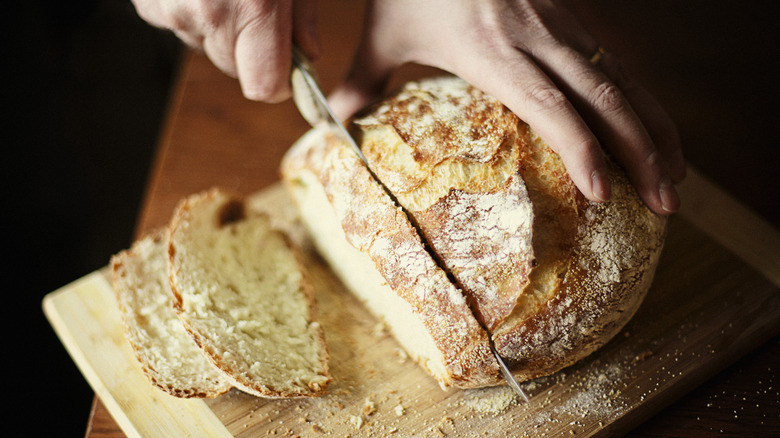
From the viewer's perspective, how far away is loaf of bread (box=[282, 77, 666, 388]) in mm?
1568

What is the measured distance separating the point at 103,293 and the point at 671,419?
1960 millimetres

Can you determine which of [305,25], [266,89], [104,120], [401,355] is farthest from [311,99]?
[104,120]

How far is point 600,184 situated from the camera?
60.5 inches

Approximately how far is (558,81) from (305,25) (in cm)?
88

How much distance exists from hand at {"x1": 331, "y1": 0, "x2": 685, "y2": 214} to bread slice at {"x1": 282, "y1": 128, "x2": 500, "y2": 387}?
452 mm

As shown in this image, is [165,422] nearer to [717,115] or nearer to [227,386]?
[227,386]

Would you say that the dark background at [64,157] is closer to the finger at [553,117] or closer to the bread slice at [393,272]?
the bread slice at [393,272]

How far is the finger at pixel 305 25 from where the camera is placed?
1938 millimetres

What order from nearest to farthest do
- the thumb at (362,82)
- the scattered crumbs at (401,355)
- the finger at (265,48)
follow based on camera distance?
the finger at (265,48), the scattered crumbs at (401,355), the thumb at (362,82)

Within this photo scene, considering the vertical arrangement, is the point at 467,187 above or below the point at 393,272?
above

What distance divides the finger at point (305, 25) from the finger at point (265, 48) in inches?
4.2

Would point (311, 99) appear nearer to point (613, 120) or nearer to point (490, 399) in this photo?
point (613, 120)

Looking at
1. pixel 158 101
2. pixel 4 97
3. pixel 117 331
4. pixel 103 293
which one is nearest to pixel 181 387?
pixel 117 331

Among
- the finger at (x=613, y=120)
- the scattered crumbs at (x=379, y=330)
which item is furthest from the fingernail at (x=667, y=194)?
the scattered crumbs at (x=379, y=330)
